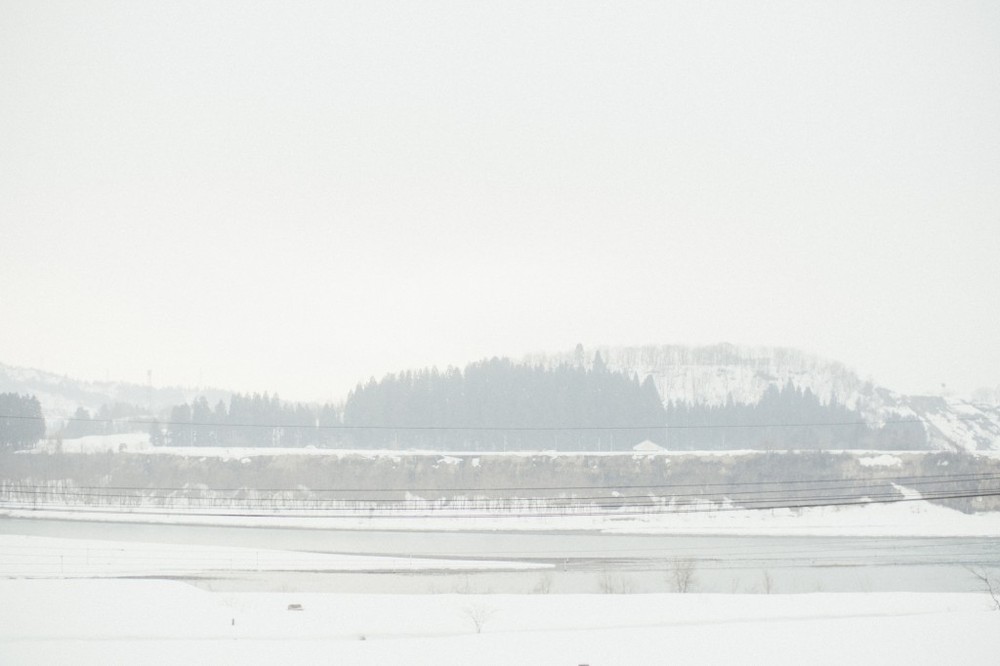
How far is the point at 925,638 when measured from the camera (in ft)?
53.0

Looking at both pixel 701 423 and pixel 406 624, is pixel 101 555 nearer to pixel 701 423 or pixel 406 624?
pixel 406 624

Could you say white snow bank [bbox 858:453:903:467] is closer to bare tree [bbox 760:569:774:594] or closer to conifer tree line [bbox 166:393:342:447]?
bare tree [bbox 760:569:774:594]

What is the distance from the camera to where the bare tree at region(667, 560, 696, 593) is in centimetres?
2909

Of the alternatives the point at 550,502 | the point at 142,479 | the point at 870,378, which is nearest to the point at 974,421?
the point at 870,378

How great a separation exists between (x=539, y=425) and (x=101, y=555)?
48.5 m

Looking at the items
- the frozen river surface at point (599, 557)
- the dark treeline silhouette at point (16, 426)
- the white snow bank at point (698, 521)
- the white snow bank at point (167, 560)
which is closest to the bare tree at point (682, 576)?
the frozen river surface at point (599, 557)

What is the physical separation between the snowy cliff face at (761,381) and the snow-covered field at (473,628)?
86.5 meters

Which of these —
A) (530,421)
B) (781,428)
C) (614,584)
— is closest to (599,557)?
(614,584)

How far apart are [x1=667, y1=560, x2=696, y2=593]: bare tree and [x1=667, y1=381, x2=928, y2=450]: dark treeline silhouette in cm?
3594

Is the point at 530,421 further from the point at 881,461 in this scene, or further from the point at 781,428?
the point at 881,461

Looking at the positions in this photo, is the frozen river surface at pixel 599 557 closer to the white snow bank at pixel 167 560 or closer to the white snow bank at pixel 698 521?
the white snow bank at pixel 167 560

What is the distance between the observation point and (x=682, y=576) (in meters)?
30.0

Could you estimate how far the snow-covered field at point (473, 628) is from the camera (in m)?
15.2

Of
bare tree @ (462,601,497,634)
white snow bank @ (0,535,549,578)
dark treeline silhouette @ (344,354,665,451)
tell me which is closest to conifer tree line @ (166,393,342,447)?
dark treeline silhouette @ (344,354,665,451)
